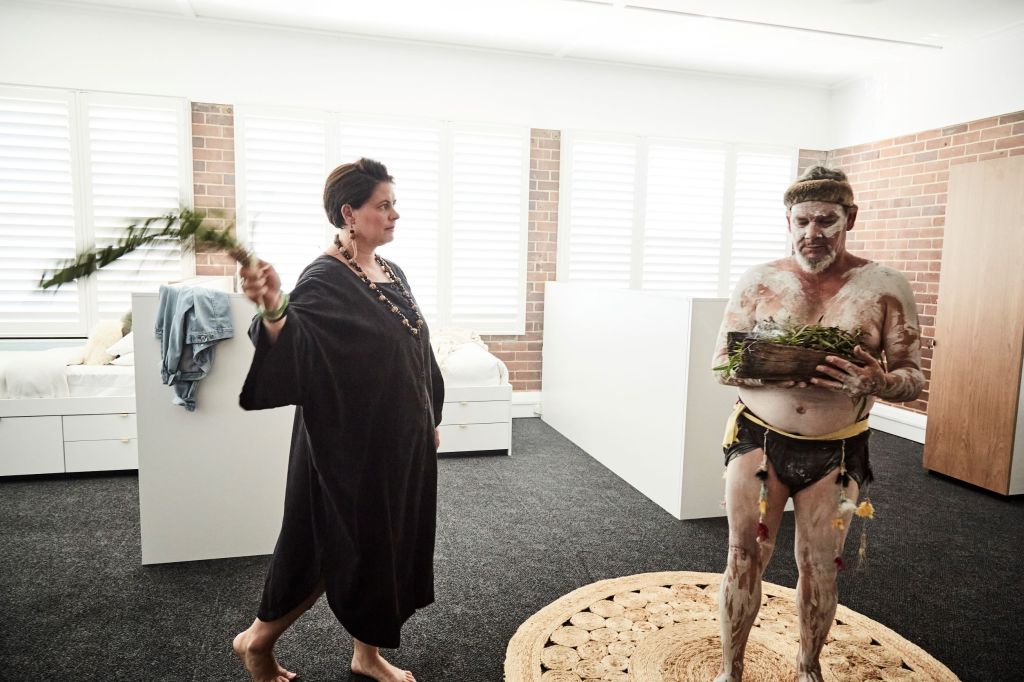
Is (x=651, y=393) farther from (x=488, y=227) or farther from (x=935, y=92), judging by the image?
(x=935, y=92)

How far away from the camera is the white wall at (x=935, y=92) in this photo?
4.77m

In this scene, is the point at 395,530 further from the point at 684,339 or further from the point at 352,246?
the point at 684,339

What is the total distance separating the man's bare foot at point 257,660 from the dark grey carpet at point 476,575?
0.13 metres

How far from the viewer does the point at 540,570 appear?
2953 millimetres

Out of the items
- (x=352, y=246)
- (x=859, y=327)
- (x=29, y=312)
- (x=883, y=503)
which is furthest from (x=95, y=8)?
(x=883, y=503)

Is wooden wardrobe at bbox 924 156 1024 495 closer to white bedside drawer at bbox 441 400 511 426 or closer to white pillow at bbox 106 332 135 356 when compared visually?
white bedside drawer at bbox 441 400 511 426

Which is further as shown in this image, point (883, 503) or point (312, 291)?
point (883, 503)

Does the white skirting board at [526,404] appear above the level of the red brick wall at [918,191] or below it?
below

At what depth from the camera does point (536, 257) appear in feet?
19.1

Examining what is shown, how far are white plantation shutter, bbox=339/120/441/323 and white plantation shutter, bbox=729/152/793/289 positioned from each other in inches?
112

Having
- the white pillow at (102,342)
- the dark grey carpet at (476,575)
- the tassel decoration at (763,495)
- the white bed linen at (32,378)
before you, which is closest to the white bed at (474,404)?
the dark grey carpet at (476,575)

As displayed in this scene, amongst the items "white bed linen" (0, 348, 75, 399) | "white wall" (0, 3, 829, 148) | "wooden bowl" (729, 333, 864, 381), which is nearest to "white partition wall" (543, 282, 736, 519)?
"wooden bowl" (729, 333, 864, 381)

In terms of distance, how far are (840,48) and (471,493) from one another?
14.9 feet

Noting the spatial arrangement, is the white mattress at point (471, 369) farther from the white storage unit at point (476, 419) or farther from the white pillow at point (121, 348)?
the white pillow at point (121, 348)
